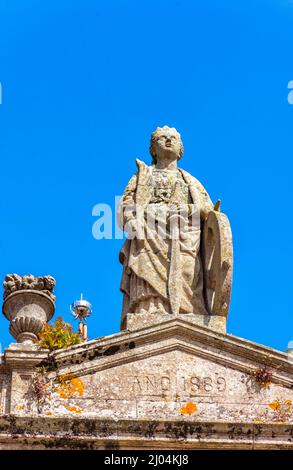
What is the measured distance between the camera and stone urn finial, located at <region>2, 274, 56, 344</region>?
23.1m

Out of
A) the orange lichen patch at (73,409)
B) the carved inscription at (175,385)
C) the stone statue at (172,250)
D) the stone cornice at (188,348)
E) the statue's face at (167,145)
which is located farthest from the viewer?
the statue's face at (167,145)

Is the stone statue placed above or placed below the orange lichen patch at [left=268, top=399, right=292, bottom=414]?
above

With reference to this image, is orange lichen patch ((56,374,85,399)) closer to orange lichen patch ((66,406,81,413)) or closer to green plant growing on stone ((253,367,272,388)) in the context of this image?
orange lichen patch ((66,406,81,413))

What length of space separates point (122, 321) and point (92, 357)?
7.36 feet

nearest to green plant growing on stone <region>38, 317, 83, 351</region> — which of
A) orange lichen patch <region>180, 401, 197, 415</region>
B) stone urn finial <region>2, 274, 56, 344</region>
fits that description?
stone urn finial <region>2, 274, 56, 344</region>

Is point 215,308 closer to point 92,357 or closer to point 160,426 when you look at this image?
point 92,357

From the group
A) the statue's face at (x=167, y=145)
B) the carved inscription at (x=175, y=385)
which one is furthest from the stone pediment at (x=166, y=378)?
the statue's face at (x=167, y=145)

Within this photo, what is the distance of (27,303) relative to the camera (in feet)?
76.5

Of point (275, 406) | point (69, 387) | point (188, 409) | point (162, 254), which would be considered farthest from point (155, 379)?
point (162, 254)

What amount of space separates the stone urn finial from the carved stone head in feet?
10.3

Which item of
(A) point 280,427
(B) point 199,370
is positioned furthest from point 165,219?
(A) point 280,427

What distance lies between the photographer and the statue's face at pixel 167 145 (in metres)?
24.9

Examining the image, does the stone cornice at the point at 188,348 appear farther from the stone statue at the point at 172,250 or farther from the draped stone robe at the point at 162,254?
the draped stone robe at the point at 162,254

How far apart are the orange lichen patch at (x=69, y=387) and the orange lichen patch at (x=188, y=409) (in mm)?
1454
